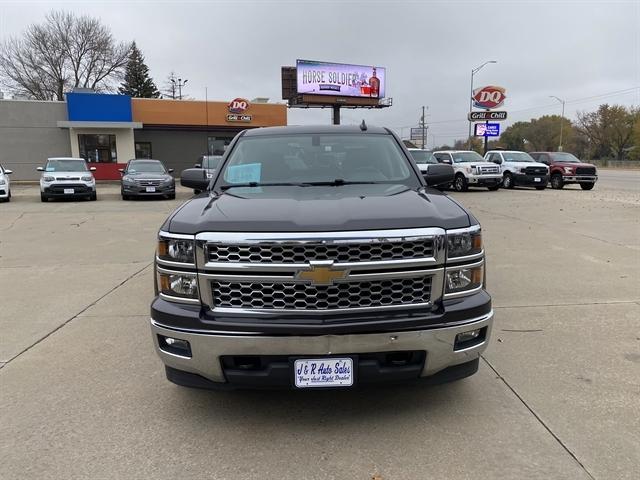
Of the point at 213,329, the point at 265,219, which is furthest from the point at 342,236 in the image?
the point at 213,329

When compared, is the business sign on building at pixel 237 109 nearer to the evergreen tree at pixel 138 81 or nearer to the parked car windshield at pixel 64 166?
the parked car windshield at pixel 64 166

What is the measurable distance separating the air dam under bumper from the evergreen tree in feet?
215

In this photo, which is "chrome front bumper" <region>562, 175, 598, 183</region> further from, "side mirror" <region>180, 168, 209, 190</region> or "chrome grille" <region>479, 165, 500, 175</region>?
"side mirror" <region>180, 168, 209, 190</region>

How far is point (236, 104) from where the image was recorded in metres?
31.5

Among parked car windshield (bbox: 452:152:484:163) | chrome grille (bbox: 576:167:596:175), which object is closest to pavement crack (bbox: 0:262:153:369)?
parked car windshield (bbox: 452:152:484:163)

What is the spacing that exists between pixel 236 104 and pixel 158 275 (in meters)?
29.9

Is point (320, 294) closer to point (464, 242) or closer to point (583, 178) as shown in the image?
point (464, 242)

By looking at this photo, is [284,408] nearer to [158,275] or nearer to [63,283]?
[158,275]

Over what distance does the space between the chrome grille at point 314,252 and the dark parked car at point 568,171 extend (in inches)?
905

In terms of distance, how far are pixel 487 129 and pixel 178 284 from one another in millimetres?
38156

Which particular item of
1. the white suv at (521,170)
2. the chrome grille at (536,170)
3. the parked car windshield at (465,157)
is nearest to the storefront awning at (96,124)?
the parked car windshield at (465,157)

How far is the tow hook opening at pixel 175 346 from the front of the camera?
2906 millimetres

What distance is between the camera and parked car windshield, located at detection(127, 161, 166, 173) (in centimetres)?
1989

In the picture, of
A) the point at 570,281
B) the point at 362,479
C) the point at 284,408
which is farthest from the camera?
the point at 570,281
